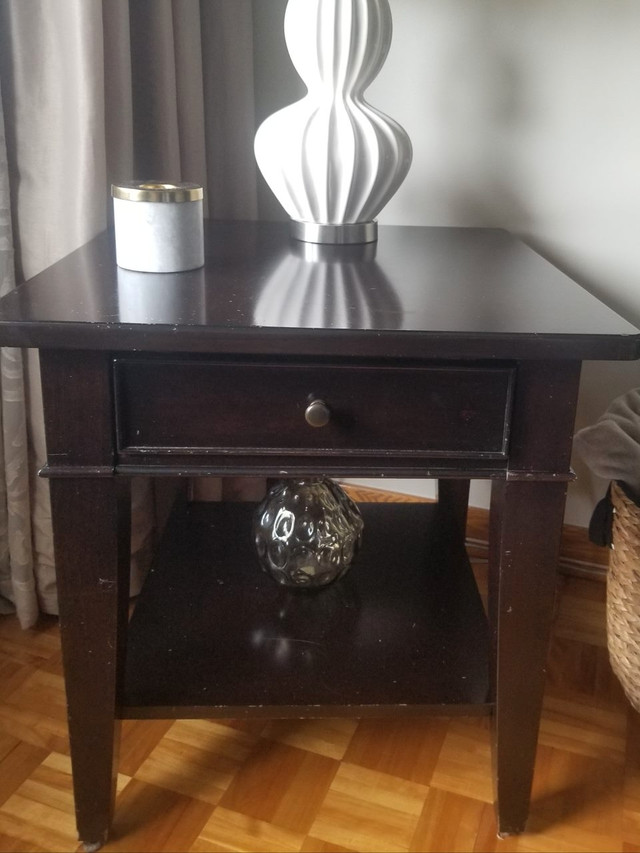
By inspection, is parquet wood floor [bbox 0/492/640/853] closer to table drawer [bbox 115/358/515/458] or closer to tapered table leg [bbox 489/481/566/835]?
tapered table leg [bbox 489/481/566/835]

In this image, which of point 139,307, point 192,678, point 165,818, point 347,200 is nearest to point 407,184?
point 347,200

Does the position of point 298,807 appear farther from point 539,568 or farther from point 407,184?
point 407,184

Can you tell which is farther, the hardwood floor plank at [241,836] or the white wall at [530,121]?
the white wall at [530,121]

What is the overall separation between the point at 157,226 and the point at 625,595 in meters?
0.68

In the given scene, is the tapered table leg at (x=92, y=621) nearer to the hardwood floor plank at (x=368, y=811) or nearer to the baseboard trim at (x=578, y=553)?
the hardwood floor plank at (x=368, y=811)

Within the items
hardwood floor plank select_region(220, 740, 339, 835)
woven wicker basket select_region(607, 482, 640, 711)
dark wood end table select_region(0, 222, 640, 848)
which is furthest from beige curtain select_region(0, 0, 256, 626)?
woven wicker basket select_region(607, 482, 640, 711)

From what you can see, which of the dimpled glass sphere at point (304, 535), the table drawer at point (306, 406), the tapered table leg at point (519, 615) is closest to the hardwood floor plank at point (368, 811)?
the tapered table leg at point (519, 615)

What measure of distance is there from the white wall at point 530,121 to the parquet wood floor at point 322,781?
1.76 ft

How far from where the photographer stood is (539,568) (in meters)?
0.71

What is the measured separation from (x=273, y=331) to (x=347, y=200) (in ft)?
1.21

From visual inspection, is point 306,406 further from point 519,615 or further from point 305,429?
point 519,615

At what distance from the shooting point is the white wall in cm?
109

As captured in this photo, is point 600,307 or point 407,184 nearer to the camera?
point 600,307

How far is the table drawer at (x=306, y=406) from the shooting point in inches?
25.4
